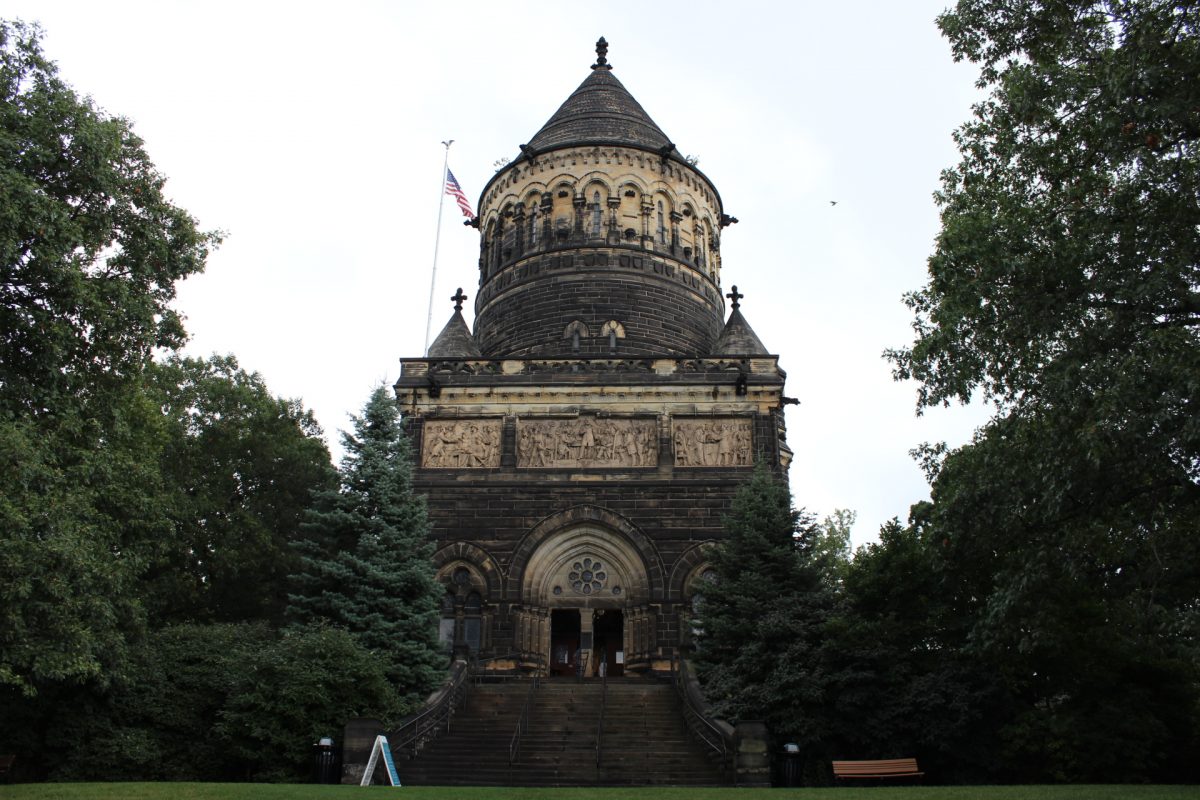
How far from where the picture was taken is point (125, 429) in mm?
14523

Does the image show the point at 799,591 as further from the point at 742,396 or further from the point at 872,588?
the point at 742,396

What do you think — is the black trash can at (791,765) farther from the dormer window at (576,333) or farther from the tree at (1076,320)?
the dormer window at (576,333)

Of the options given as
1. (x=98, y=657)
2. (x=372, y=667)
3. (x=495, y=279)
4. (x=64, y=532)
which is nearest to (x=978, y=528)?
(x=372, y=667)

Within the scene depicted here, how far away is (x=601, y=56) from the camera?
117ft

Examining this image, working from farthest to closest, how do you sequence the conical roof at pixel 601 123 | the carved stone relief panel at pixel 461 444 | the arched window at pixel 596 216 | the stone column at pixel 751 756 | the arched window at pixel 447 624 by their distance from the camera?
the conical roof at pixel 601 123 → the arched window at pixel 596 216 → the carved stone relief panel at pixel 461 444 → the arched window at pixel 447 624 → the stone column at pixel 751 756

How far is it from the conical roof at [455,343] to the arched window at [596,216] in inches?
189

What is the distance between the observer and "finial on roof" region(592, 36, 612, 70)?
35281 mm

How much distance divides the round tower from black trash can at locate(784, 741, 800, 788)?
44.1ft

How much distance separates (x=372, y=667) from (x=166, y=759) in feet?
12.0

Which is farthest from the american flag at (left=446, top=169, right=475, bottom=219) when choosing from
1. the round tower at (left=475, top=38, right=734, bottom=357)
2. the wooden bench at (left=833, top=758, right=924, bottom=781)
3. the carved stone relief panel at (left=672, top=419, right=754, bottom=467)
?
the wooden bench at (left=833, top=758, right=924, bottom=781)

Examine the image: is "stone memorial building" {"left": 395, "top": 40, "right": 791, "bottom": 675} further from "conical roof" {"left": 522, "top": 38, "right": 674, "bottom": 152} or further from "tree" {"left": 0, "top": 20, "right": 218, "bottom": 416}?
"tree" {"left": 0, "top": 20, "right": 218, "bottom": 416}

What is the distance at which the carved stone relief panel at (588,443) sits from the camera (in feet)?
77.5

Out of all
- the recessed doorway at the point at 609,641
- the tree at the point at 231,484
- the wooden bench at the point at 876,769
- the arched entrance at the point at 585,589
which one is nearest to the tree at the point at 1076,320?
the wooden bench at the point at 876,769

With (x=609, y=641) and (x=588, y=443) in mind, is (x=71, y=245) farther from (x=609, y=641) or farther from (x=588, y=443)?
(x=609, y=641)
